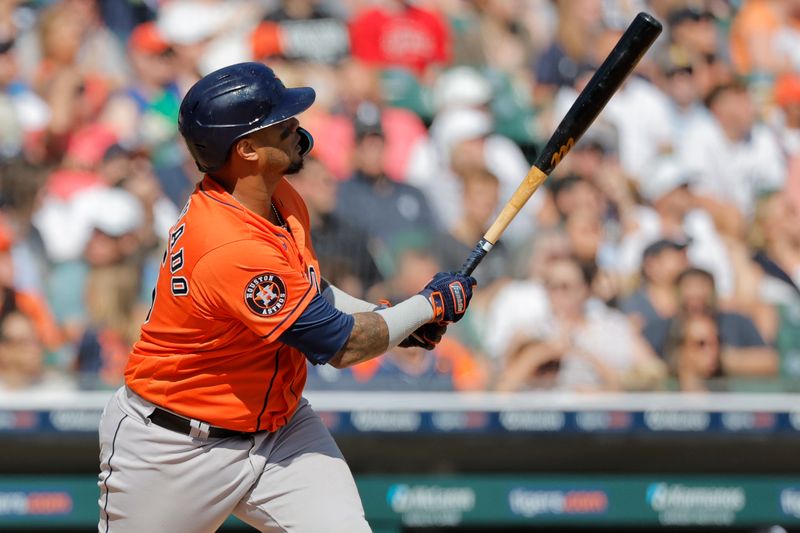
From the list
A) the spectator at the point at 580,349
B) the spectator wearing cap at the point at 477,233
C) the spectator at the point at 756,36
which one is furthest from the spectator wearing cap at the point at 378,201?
the spectator at the point at 756,36

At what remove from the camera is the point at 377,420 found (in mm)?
4898

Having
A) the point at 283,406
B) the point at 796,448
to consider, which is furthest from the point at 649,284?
the point at 283,406

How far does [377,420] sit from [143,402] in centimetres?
198

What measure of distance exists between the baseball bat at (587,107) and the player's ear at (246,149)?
0.71 metres

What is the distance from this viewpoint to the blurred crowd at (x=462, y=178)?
5043mm

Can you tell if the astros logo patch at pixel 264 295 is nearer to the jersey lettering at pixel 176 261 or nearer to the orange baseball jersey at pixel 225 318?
the orange baseball jersey at pixel 225 318

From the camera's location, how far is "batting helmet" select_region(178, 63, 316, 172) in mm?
2830

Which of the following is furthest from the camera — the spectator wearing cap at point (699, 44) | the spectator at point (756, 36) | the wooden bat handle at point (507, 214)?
the spectator at point (756, 36)

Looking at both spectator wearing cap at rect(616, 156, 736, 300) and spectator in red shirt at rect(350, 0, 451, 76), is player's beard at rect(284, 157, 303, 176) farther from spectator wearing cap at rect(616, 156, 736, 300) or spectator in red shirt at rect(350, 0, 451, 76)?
spectator in red shirt at rect(350, 0, 451, 76)

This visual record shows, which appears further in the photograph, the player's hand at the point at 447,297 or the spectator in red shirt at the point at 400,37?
the spectator in red shirt at the point at 400,37

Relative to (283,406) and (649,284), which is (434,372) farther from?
(283,406)

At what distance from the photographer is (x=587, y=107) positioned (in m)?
3.34

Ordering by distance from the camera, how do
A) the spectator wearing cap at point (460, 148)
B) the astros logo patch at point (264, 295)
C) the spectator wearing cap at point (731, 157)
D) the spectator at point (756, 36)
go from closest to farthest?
the astros logo patch at point (264, 295)
the spectator wearing cap at point (460, 148)
the spectator wearing cap at point (731, 157)
the spectator at point (756, 36)

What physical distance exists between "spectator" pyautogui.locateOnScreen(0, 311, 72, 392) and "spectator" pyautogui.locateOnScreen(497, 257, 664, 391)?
6.41 ft
